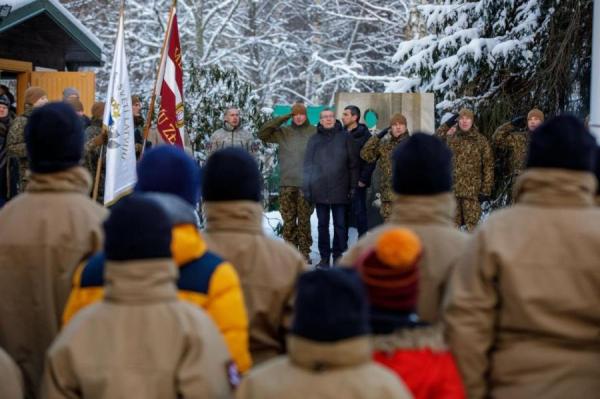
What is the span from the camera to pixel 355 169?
1354 cm

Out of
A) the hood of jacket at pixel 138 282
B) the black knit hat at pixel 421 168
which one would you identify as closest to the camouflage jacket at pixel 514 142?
the black knit hat at pixel 421 168

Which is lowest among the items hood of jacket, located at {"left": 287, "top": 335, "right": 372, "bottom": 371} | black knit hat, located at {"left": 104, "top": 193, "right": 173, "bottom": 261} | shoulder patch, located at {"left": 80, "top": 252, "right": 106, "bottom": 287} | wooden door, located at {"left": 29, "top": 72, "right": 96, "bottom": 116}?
hood of jacket, located at {"left": 287, "top": 335, "right": 372, "bottom": 371}

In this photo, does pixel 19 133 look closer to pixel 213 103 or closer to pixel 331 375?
pixel 213 103

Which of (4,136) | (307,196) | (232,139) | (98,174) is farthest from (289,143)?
(4,136)

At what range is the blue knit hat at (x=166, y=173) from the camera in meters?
4.64

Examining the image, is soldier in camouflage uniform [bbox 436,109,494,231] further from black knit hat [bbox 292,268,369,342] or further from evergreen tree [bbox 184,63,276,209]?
black knit hat [bbox 292,268,369,342]

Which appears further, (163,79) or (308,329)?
(163,79)

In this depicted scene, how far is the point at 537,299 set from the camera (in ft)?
14.0

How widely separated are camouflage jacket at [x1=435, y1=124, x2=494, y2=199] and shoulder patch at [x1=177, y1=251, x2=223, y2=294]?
9.41 metres

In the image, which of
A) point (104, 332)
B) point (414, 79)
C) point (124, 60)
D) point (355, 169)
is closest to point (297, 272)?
point (104, 332)

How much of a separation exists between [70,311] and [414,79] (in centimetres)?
1450

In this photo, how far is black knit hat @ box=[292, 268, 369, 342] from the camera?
3256mm

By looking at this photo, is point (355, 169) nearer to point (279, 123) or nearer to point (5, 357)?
point (279, 123)

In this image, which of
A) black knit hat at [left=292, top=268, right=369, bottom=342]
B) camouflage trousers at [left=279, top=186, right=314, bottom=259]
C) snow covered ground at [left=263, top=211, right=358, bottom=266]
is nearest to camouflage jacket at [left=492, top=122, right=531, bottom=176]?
camouflage trousers at [left=279, top=186, right=314, bottom=259]
